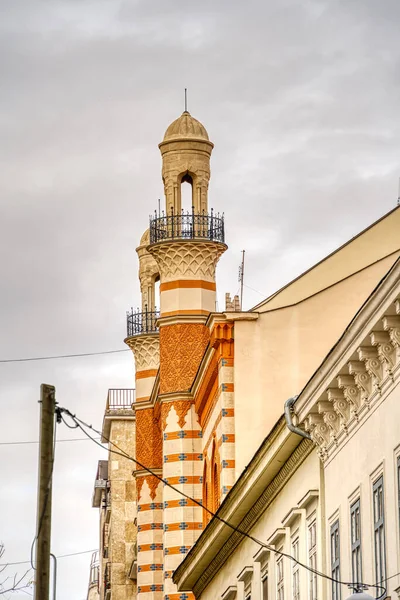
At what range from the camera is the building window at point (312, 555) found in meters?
28.5

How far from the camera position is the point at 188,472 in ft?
167

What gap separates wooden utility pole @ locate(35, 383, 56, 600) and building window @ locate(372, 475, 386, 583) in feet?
13.9

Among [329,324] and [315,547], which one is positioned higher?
[329,324]

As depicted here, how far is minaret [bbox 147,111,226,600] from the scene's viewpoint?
50.4m

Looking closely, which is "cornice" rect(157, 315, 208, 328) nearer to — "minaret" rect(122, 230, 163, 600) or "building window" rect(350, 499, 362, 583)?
"minaret" rect(122, 230, 163, 600)

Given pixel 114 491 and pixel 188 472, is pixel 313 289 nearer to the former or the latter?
pixel 188 472

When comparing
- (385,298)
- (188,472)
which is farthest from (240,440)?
(385,298)

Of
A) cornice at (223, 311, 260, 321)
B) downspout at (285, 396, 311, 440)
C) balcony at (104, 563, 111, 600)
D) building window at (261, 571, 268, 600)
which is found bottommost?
building window at (261, 571, 268, 600)

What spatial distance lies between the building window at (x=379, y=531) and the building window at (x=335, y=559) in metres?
2.42

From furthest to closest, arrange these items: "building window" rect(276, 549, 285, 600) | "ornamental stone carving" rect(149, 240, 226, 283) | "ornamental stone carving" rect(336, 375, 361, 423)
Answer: "ornamental stone carving" rect(149, 240, 226, 283) < "building window" rect(276, 549, 285, 600) < "ornamental stone carving" rect(336, 375, 361, 423)

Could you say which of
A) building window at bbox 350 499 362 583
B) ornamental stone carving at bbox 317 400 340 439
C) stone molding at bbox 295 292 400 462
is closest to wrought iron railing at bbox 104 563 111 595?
stone molding at bbox 295 292 400 462

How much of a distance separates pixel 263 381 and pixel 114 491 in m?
33.9

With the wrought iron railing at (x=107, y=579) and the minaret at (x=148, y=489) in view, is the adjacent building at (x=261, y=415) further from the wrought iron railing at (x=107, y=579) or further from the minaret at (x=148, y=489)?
the wrought iron railing at (x=107, y=579)

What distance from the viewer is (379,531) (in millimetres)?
24172
